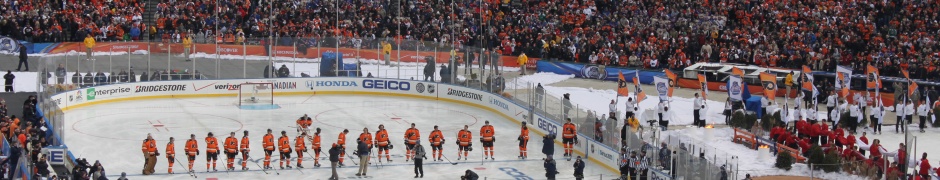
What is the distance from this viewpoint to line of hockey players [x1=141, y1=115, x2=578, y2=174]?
1366 inches

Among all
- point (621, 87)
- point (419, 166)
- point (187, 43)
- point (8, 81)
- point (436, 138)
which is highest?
point (187, 43)

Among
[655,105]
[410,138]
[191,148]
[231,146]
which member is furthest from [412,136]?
[655,105]

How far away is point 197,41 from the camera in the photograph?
49.7 meters

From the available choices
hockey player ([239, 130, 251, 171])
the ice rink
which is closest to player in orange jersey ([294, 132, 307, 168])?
the ice rink

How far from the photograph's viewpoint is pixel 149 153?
113ft

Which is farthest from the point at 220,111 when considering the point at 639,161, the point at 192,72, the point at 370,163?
the point at 639,161

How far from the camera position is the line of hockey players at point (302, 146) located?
114ft

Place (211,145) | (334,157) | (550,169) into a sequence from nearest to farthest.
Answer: (550,169) → (334,157) → (211,145)

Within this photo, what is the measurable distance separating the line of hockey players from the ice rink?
0.91 ft

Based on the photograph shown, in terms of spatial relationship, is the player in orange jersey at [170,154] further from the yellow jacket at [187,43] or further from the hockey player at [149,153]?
the yellow jacket at [187,43]

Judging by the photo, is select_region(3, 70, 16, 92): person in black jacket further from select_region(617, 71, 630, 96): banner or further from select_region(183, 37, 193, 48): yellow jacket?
select_region(617, 71, 630, 96): banner

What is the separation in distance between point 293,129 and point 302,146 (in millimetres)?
6712

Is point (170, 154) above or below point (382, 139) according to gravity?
below

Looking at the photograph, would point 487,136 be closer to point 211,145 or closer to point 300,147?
point 300,147
